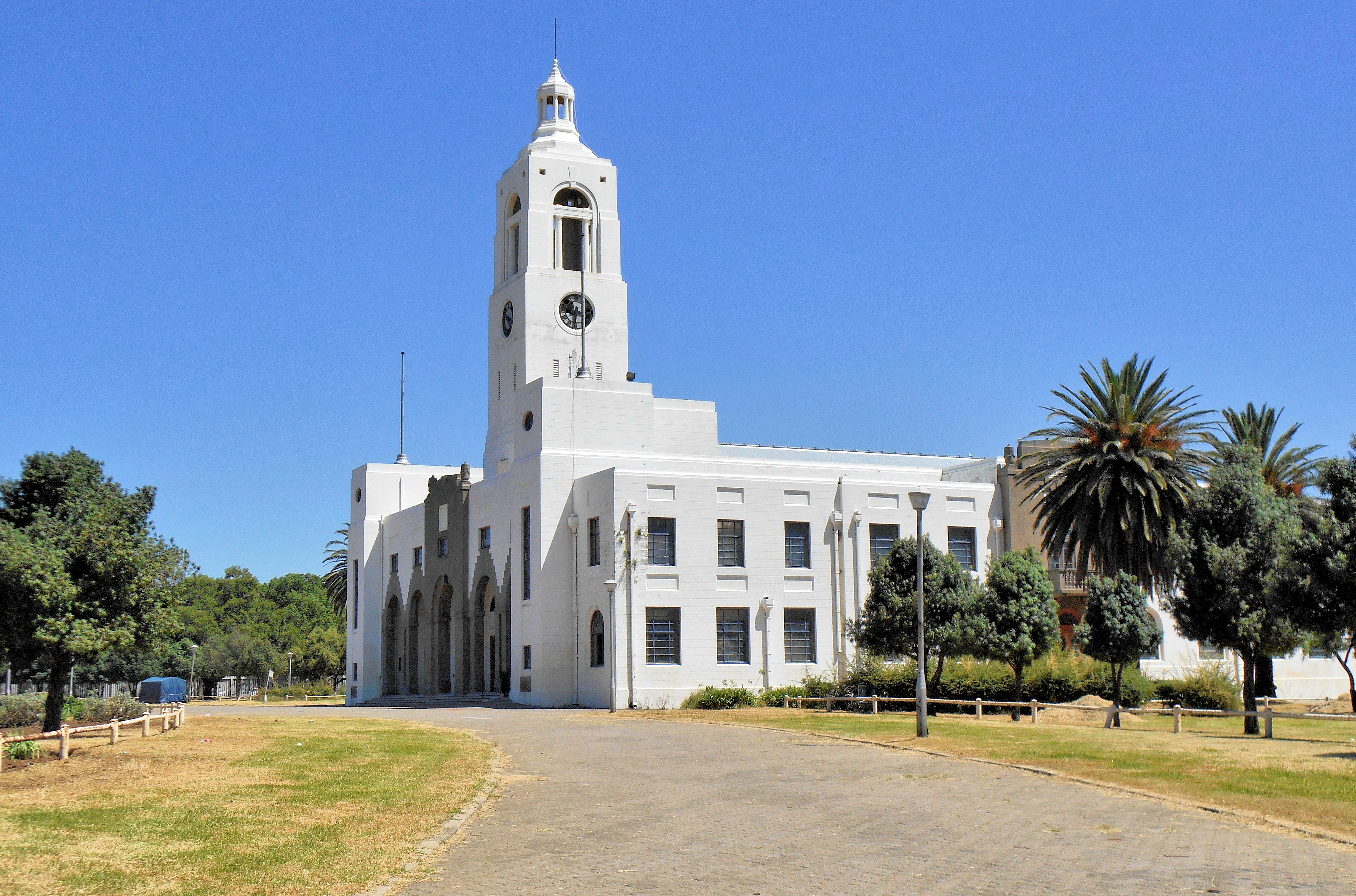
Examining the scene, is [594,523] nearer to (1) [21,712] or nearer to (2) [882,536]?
(2) [882,536]

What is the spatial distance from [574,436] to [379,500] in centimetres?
2007

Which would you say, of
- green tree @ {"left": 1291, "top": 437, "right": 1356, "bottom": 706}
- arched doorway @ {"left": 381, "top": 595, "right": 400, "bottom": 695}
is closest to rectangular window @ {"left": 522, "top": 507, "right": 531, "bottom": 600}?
arched doorway @ {"left": 381, "top": 595, "right": 400, "bottom": 695}

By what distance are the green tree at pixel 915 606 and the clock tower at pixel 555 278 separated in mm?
22148

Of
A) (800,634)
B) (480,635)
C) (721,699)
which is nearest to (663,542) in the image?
(800,634)

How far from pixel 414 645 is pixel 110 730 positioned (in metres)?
35.3

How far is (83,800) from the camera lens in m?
17.0

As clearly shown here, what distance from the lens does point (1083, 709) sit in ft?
126

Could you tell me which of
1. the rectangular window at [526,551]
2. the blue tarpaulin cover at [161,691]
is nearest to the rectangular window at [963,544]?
the rectangular window at [526,551]

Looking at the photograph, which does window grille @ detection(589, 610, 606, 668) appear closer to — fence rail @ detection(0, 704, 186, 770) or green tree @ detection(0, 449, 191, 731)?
fence rail @ detection(0, 704, 186, 770)

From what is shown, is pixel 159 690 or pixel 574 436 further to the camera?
pixel 159 690

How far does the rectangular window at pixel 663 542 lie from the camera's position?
4750 cm

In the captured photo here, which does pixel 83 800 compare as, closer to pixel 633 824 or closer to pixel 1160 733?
pixel 633 824

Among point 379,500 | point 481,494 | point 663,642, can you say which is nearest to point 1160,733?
point 663,642

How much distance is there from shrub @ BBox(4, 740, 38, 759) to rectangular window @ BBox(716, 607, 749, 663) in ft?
93.7
